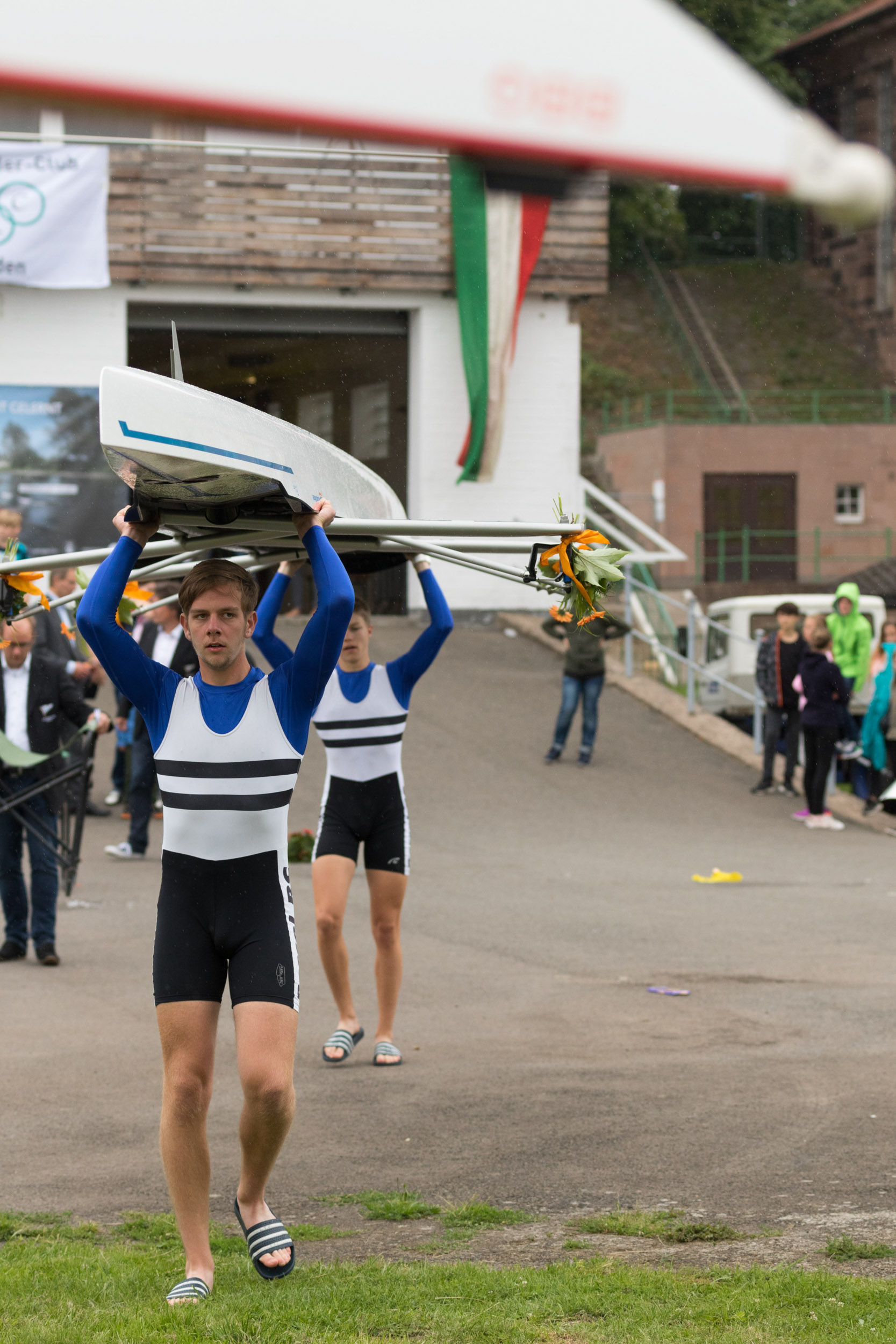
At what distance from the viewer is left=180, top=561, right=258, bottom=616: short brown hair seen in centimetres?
479

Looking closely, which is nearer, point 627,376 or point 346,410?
point 346,410

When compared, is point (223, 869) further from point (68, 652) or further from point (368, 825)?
point (68, 652)

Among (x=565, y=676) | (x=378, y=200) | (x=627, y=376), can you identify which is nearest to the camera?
(x=565, y=676)

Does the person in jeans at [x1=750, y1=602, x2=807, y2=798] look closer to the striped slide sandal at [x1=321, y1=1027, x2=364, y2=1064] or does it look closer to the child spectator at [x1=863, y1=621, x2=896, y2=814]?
the child spectator at [x1=863, y1=621, x2=896, y2=814]

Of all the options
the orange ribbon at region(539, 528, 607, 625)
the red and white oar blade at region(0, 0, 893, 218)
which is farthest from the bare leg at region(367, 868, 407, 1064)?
the red and white oar blade at region(0, 0, 893, 218)

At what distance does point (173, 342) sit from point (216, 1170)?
294 cm

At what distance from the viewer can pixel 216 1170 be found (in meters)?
5.88

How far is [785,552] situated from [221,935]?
33.8m

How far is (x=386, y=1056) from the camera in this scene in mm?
7426

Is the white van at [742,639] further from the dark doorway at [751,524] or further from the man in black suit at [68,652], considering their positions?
the dark doorway at [751,524]

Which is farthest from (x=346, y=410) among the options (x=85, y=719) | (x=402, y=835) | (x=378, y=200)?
(x=402, y=835)

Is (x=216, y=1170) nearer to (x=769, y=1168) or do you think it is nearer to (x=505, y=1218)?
(x=505, y=1218)

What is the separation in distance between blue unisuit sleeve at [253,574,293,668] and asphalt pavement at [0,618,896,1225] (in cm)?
188

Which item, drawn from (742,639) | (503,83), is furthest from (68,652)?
(742,639)
